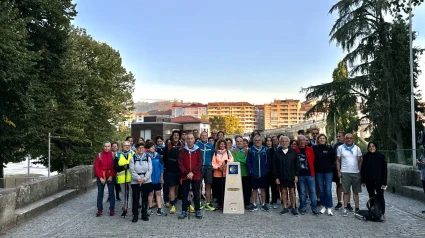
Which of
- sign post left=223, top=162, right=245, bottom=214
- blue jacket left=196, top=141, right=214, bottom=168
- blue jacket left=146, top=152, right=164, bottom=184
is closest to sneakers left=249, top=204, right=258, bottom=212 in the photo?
sign post left=223, top=162, right=245, bottom=214

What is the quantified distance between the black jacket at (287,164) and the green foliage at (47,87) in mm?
9597

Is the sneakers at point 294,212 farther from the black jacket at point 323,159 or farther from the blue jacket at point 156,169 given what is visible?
the blue jacket at point 156,169

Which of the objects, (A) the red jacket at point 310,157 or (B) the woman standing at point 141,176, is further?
(A) the red jacket at point 310,157

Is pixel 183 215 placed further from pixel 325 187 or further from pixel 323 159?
pixel 323 159

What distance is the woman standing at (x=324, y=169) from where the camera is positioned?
378 inches

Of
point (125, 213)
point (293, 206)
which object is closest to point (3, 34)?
point (125, 213)

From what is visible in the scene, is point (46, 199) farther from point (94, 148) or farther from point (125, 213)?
point (94, 148)

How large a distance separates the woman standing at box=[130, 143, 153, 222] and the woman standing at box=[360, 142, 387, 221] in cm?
469

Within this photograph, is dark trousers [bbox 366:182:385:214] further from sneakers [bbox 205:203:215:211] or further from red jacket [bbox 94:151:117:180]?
red jacket [bbox 94:151:117:180]

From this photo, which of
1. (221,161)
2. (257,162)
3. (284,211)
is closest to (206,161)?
(221,161)

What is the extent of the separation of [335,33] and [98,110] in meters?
16.8

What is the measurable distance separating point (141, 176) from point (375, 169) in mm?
5005

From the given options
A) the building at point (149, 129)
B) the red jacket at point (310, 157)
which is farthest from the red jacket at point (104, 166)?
the building at point (149, 129)

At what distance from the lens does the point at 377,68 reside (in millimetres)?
26703
